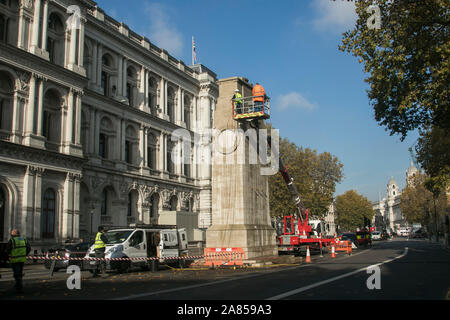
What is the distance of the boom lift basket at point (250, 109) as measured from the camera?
21.3 metres

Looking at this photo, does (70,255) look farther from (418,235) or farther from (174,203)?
(418,235)

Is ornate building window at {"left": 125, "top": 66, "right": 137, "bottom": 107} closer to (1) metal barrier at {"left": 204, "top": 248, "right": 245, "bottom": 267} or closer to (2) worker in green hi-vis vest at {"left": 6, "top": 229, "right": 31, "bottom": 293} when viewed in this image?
(1) metal barrier at {"left": 204, "top": 248, "right": 245, "bottom": 267}

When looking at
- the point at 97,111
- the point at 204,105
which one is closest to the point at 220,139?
the point at 97,111

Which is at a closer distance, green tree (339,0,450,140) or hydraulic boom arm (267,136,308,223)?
green tree (339,0,450,140)

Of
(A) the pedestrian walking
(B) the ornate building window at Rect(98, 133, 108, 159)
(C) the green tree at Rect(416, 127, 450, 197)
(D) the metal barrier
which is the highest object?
(B) the ornate building window at Rect(98, 133, 108, 159)

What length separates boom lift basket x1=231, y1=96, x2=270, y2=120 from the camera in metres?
21.3

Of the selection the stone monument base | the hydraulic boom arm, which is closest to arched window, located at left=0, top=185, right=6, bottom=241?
the stone monument base

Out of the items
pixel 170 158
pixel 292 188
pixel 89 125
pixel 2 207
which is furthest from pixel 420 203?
pixel 2 207

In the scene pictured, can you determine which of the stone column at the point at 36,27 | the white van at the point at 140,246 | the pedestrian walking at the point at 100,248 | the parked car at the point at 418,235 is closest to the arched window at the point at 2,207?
the stone column at the point at 36,27

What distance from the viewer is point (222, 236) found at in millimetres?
21000

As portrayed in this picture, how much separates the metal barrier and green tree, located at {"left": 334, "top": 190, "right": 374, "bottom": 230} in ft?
307

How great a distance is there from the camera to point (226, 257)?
1978cm

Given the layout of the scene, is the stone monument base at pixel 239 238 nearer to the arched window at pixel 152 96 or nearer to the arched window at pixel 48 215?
the arched window at pixel 48 215
